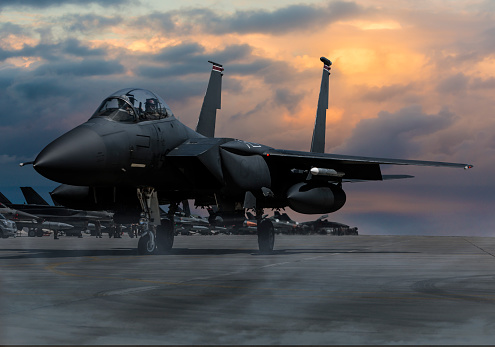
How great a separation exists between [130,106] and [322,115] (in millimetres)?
16205

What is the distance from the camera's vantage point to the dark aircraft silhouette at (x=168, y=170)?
18172mm

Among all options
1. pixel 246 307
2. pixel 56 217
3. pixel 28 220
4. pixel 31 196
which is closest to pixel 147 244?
pixel 246 307

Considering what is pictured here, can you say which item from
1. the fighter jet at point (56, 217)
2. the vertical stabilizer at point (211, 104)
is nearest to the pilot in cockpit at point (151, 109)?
the vertical stabilizer at point (211, 104)

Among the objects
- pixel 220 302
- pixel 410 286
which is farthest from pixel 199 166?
pixel 220 302

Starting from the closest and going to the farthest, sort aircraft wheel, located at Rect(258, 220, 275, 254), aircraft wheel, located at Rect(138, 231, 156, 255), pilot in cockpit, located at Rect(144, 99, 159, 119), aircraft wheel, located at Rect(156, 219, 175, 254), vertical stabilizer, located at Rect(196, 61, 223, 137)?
pilot in cockpit, located at Rect(144, 99, 159, 119) → aircraft wheel, located at Rect(138, 231, 156, 255) → aircraft wheel, located at Rect(156, 219, 175, 254) → aircraft wheel, located at Rect(258, 220, 275, 254) → vertical stabilizer, located at Rect(196, 61, 223, 137)

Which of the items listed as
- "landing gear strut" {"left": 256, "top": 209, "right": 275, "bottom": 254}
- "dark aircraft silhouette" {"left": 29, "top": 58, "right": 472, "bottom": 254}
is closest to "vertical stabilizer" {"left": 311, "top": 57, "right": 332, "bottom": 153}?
"dark aircraft silhouette" {"left": 29, "top": 58, "right": 472, "bottom": 254}

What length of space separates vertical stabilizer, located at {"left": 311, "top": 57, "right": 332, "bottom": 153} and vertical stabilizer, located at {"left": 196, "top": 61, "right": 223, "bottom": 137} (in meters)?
5.13

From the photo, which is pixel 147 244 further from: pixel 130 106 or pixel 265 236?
pixel 265 236

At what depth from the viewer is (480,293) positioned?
33.1 feet

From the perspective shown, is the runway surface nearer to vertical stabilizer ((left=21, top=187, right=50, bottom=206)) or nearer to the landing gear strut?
the landing gear strut

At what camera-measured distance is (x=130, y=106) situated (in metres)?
19.5

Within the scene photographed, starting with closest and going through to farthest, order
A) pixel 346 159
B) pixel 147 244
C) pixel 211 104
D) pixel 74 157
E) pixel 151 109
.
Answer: pixel 74 157 < pixel 151 109 < pixel 147 244 < pixel 346 159 < pixel 211 104

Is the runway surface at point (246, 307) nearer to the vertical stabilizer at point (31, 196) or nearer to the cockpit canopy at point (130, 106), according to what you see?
the cockpit canopy at point (130, 106)

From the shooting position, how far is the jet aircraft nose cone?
1733 cm
